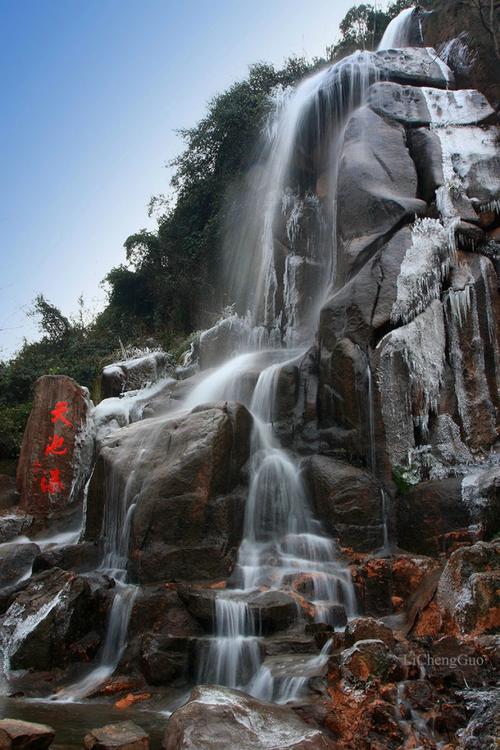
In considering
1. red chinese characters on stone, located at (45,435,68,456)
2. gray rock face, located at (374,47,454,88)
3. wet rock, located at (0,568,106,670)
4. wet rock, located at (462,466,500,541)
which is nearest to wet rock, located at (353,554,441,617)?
wet rock, located at (462,466,500,541)

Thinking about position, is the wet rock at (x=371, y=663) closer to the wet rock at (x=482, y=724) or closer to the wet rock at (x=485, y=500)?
the wet rock at (x=482, y=724)

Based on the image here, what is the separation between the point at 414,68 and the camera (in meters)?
15.0

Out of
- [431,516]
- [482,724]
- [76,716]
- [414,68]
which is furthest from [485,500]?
[414,68]

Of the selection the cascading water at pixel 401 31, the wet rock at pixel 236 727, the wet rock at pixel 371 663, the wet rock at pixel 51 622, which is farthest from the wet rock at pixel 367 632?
the cascading water at pixel 401 31

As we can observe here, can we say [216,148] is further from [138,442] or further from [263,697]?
[263,697]

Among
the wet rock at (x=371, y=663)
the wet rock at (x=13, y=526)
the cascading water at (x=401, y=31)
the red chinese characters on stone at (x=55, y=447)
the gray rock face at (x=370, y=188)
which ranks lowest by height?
the wet rock at (x=371, y=663)

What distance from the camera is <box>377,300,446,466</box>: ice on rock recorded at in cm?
901

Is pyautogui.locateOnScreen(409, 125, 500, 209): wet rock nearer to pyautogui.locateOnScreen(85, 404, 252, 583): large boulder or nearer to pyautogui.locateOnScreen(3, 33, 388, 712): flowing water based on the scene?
pyautogui.locateOnScreen(3, 33, 388, 712): flowing water

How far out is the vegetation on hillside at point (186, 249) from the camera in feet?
63.9

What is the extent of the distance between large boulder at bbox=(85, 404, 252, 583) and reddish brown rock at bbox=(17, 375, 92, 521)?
2399 millimetres

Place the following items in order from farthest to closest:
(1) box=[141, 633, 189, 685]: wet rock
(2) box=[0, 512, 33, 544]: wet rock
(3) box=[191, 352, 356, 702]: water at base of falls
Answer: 1. (2) box=[0, 512, 33, 544]: wet rock
2. (1) box=[141, 633, 189, 685]: wet rock
3. (3) box=[191, 352, 356, 702]: water at base of falls

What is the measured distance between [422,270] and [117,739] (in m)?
7.96

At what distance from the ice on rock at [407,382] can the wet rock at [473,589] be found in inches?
111

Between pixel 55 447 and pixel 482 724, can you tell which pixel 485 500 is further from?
pixel 55 447
